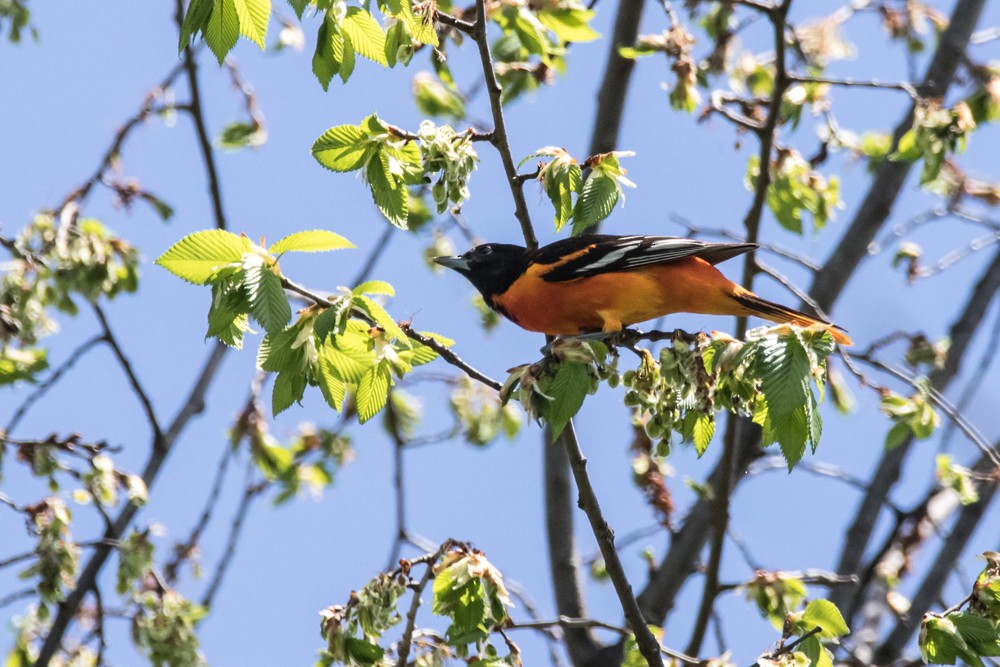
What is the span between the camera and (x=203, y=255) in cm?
304

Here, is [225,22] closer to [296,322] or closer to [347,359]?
[296,322]

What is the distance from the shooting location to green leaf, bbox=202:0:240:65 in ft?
10.2

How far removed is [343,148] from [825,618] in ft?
6.99

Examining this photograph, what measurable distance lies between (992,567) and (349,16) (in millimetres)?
2625

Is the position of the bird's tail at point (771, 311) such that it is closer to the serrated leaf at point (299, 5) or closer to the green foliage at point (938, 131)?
the green foliage at point (938, 131)

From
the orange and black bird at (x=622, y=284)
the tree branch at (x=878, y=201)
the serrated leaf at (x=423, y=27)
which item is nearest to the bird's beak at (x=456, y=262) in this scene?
the orange and black bird at (x=622, y=284)

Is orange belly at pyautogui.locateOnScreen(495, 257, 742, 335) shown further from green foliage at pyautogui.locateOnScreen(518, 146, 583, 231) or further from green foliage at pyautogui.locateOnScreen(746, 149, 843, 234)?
green foliage at pyautogui.locateOnScreen(746, 149, 843, 234)

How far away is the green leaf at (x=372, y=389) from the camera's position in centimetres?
328

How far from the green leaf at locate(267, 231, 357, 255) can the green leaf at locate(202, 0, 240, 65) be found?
1.75 feet

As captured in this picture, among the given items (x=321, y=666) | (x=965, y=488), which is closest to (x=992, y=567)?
(x=965, y=488)

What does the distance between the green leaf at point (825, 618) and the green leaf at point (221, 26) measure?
2.48 m

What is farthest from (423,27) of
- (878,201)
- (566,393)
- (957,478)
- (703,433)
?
(878,201)

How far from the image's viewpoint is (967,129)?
4.96 meters

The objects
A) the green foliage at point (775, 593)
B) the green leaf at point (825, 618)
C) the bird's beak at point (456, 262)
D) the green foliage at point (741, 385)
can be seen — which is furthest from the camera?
the bird's beak at point (456, 262)
